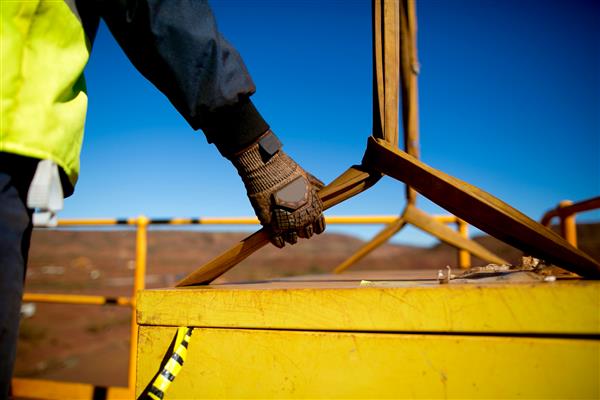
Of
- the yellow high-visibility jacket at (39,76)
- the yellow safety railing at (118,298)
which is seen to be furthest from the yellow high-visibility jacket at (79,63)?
the yellow safety railing at (118,298)

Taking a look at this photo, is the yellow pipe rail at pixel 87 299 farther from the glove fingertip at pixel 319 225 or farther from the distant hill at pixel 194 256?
the distant hill at pixel 194 256

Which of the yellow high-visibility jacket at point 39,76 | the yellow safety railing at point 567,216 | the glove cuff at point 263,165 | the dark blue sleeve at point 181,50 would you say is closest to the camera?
the yellow high-visibility jacket at point 39,76

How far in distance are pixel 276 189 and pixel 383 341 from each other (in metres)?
0.46

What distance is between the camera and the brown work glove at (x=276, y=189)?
108 centimetres

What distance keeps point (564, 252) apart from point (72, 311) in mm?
16703

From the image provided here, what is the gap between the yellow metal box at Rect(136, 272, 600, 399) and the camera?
2.54 feet

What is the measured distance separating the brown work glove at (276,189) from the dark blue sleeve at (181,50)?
17 cm

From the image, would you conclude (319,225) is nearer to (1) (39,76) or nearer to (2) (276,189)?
(2) (276,189)

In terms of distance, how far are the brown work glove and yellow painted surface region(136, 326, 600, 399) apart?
29 cm

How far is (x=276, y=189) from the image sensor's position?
109cm

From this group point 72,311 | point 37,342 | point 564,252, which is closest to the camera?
point 564,252

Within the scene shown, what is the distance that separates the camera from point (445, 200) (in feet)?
3.41

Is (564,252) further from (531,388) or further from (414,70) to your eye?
(414,70)

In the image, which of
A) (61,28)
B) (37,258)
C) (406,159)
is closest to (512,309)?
(406,159)
